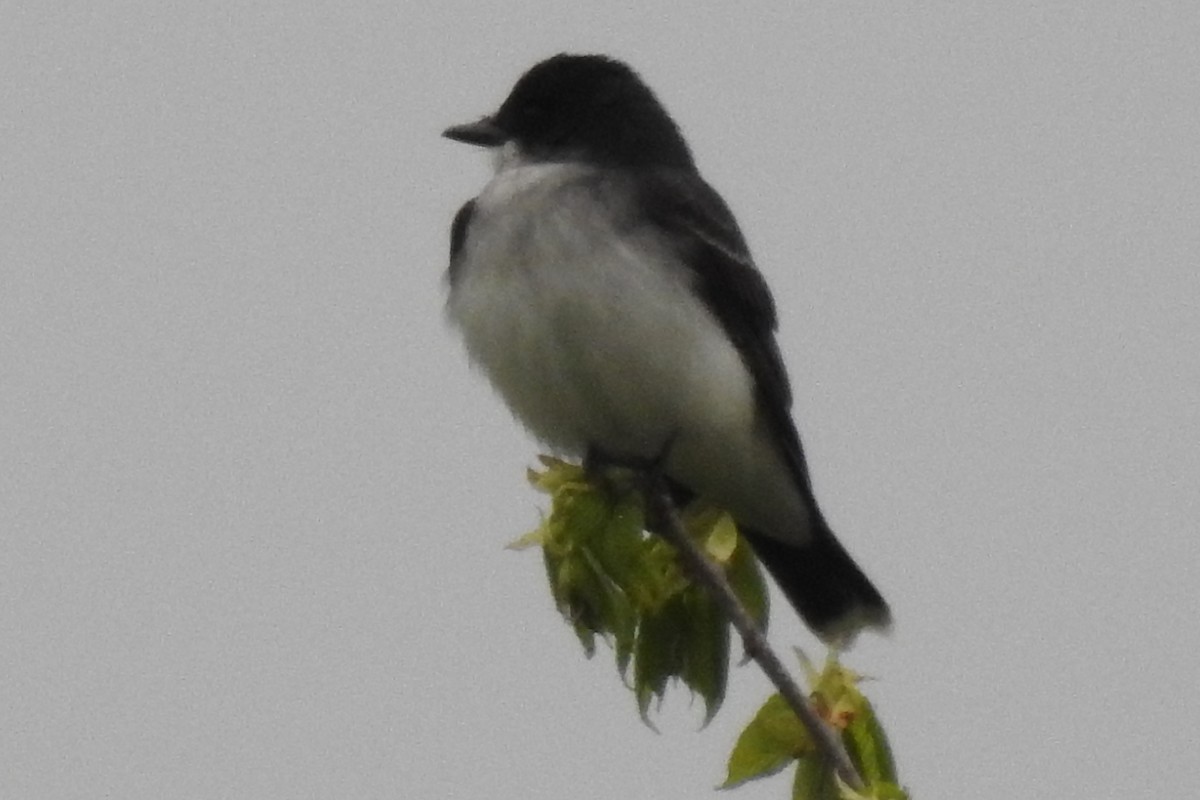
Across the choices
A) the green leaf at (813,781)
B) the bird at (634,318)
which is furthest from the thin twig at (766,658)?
the bird at (634,318)

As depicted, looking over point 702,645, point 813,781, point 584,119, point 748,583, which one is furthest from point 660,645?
point 584,119

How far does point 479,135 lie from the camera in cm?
752

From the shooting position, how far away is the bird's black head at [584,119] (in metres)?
7.43

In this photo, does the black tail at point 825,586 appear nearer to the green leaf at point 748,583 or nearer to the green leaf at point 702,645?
the green leaf at point 748,583

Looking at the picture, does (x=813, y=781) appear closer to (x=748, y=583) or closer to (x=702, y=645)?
(x=702, y=645)

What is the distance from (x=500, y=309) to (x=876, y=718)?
254 centimetres

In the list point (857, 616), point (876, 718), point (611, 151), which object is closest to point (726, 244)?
point (611, 151)

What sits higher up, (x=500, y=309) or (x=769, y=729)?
(x=500, y=309)

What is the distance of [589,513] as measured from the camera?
4656 mm

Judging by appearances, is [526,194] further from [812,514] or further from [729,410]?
[812,514]

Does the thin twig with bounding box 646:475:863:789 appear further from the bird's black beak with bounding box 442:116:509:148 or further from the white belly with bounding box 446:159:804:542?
the bird's black beak with bounding box 442:116:509:148

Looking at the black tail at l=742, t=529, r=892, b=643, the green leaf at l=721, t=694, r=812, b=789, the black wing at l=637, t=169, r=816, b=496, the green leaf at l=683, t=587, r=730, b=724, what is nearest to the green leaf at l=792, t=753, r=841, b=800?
the green leaf at l=721, t=694, r=812, b=789

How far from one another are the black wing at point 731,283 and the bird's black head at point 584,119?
28 cm

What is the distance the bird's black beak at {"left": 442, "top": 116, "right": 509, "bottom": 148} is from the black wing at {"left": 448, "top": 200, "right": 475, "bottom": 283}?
494 millimetres
